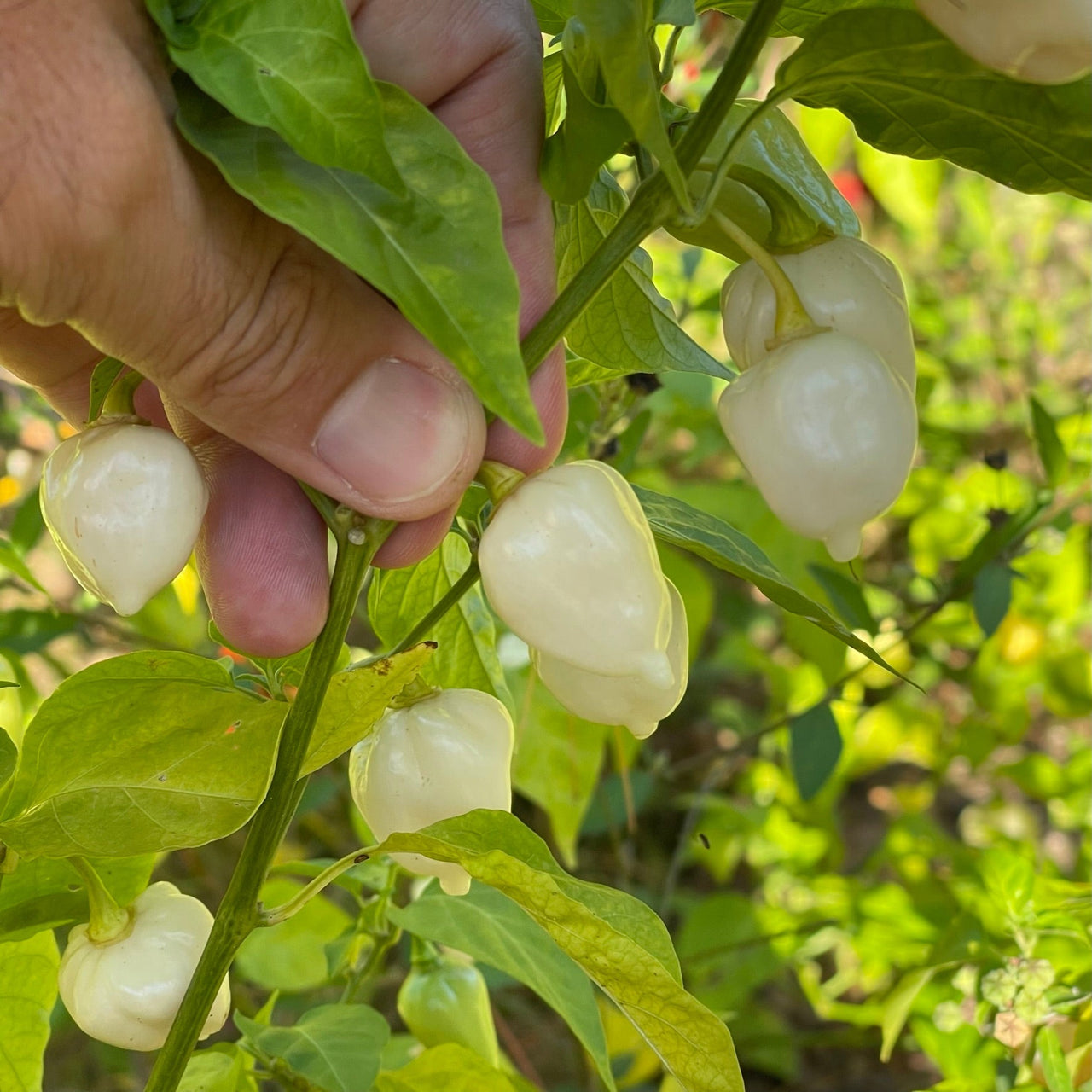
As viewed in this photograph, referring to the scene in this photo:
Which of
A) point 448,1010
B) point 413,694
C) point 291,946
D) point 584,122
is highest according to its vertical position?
point 584,122

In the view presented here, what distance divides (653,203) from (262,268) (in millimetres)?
132

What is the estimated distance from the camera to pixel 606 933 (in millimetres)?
365

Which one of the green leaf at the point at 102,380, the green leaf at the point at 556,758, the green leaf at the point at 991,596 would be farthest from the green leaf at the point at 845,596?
the green leaf at the point at 102,380

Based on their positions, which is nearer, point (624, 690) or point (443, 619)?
point (624, 690)

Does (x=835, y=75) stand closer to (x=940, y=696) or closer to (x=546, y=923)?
(x=546, y=923)

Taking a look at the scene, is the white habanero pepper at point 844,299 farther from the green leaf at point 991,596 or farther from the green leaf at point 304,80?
the green leaf at point 991,596

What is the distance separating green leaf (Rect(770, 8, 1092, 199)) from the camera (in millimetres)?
340

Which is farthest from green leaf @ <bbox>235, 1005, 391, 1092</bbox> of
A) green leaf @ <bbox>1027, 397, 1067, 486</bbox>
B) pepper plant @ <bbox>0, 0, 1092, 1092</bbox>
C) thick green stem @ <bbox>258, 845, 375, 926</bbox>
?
green leaf @ <bbox>1027, 397, 1067, 486</bbox>

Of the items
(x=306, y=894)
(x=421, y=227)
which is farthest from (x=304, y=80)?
(x=306, y=894)

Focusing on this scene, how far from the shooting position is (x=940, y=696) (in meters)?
1.66

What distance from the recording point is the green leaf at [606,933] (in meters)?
0.37

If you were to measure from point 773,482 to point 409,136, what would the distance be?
0.46 feet

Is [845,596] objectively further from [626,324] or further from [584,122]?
[584,122]

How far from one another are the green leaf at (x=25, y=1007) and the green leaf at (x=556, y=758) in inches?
14.1
